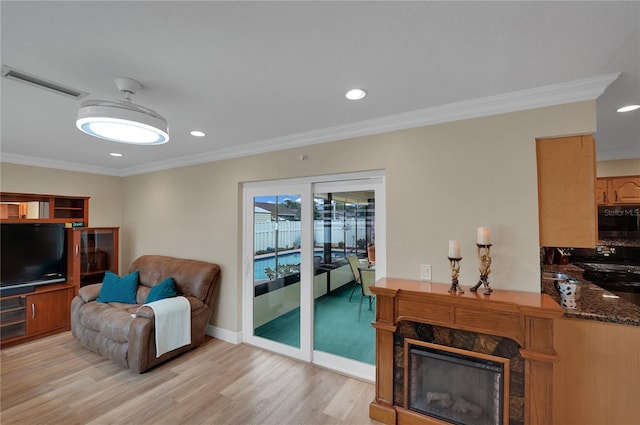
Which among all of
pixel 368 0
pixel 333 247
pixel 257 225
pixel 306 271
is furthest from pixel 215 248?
pixel 368 0

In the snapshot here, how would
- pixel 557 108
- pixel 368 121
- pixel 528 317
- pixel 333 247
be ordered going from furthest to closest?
1. pixel 333 247
2. pixel 368 121
3. pixel 557 108
4. pixel 528 317

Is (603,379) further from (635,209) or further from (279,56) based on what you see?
(635,209)

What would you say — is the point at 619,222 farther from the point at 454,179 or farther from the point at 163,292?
the point at 163,292

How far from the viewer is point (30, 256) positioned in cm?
362

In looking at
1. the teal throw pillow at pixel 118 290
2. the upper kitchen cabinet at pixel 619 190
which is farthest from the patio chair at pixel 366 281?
the upper kitchen cabinet at pixel 619 190

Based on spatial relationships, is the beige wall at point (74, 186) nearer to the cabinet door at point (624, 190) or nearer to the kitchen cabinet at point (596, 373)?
the kitchen cabinet at point (596, 373)

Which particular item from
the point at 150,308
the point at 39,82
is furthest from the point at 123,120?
the point at 150,308

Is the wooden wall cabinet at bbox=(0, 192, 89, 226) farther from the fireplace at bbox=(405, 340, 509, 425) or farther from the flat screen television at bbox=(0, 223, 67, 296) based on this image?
the fireplace at bbox=(405, 340, 509, 425)

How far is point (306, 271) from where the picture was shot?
303cm

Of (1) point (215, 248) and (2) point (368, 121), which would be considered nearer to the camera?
(2) point (368, 121)

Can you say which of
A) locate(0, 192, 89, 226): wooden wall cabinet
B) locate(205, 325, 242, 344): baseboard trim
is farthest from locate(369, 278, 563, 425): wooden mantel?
locate(0, 192, 89, 226): wooden wall cabinet

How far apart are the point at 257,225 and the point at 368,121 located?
1.86 metres

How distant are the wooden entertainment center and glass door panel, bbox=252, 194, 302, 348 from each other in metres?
2.80

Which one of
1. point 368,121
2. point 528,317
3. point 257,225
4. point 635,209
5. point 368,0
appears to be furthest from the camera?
point 635,209
